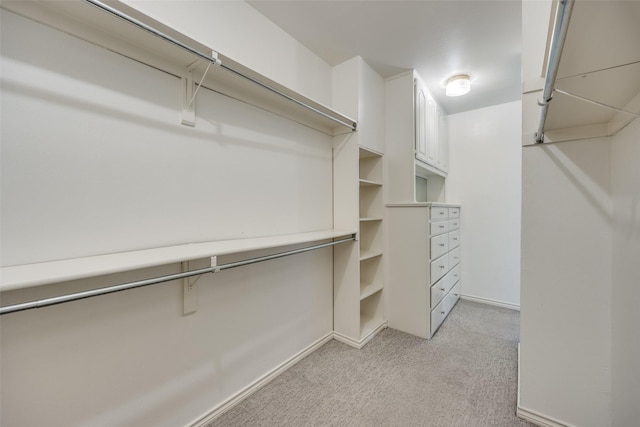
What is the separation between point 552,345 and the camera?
1358mm

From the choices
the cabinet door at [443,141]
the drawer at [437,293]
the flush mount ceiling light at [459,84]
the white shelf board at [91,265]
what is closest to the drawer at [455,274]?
the drawer at [437,293]

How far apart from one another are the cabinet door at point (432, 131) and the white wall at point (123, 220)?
1877 millimetres

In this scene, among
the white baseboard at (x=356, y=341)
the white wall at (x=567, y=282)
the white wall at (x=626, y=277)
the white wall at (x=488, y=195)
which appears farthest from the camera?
the white wall at (x=488, y=195)

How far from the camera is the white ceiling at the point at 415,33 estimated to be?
165cm

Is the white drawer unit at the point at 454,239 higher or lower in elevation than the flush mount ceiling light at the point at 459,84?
lower

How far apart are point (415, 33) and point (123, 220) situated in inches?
90.5

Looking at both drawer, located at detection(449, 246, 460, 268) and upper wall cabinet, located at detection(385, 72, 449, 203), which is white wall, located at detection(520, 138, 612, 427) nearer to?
upper wall cabinet, located at detection(385, 72, 449, 203)

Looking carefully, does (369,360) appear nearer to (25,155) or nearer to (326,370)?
(326,370)

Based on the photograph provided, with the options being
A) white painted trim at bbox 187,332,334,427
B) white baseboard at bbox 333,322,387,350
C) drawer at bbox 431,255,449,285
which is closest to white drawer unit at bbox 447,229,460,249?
drawer at bbox 431,255,449,285

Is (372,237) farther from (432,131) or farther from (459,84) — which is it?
(459,84)

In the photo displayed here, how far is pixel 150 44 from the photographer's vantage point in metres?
1.09

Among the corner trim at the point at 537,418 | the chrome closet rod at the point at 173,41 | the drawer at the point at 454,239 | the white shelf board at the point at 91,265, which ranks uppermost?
the chrome closet rod at the point at 173,41

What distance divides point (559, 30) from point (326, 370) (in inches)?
83.1

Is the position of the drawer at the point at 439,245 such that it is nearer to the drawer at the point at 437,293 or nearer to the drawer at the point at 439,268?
the drawer at the point at 439,268
